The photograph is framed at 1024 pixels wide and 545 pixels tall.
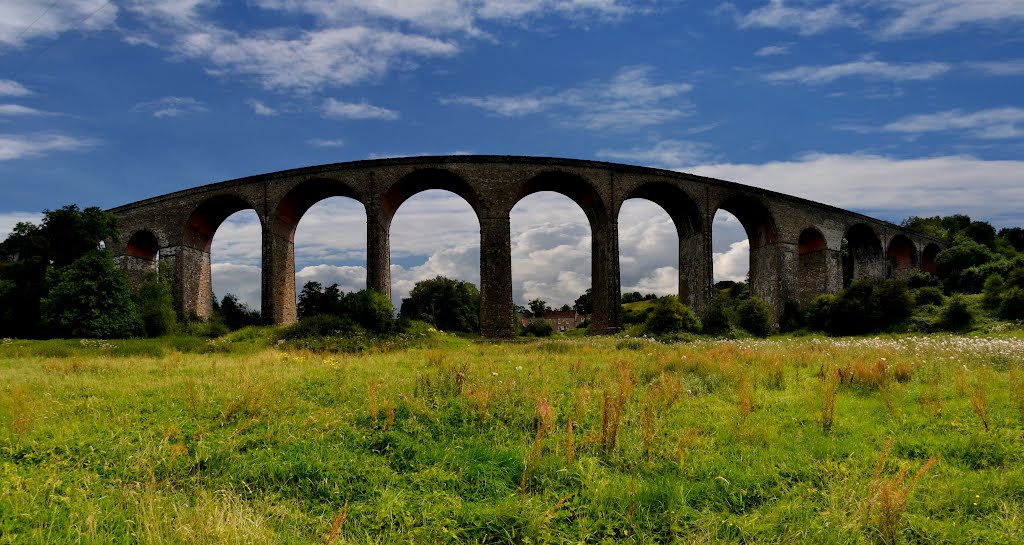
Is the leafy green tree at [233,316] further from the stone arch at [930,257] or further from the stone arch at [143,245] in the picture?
the stone arch at [930,257]

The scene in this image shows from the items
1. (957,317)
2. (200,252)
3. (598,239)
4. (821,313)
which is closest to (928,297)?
(957,317)

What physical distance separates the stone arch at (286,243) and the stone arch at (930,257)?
5124 centimetres

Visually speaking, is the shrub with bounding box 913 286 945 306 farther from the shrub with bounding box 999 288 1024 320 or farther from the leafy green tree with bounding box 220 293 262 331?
the leafy green tree with bounding box 220 293 262 331

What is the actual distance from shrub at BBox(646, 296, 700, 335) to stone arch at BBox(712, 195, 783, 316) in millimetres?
10204

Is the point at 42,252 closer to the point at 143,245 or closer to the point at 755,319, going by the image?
the point at 143,245

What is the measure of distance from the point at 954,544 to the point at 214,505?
5.31 metres

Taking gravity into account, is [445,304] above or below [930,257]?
below

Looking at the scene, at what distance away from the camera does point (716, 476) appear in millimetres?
4789

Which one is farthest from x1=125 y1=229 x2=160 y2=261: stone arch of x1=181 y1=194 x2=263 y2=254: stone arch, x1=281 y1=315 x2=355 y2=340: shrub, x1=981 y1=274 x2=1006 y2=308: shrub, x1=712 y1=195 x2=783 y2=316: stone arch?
x1=981 y1=274 x2=1006 y2=308: shrub

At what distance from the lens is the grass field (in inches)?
157

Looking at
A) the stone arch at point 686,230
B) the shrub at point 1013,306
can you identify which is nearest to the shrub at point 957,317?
the shrub at point 1013,306

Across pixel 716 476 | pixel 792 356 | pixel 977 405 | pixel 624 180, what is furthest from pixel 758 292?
pixel 716 476

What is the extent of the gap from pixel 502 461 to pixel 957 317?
30.3 metres

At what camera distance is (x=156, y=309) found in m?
27.4
